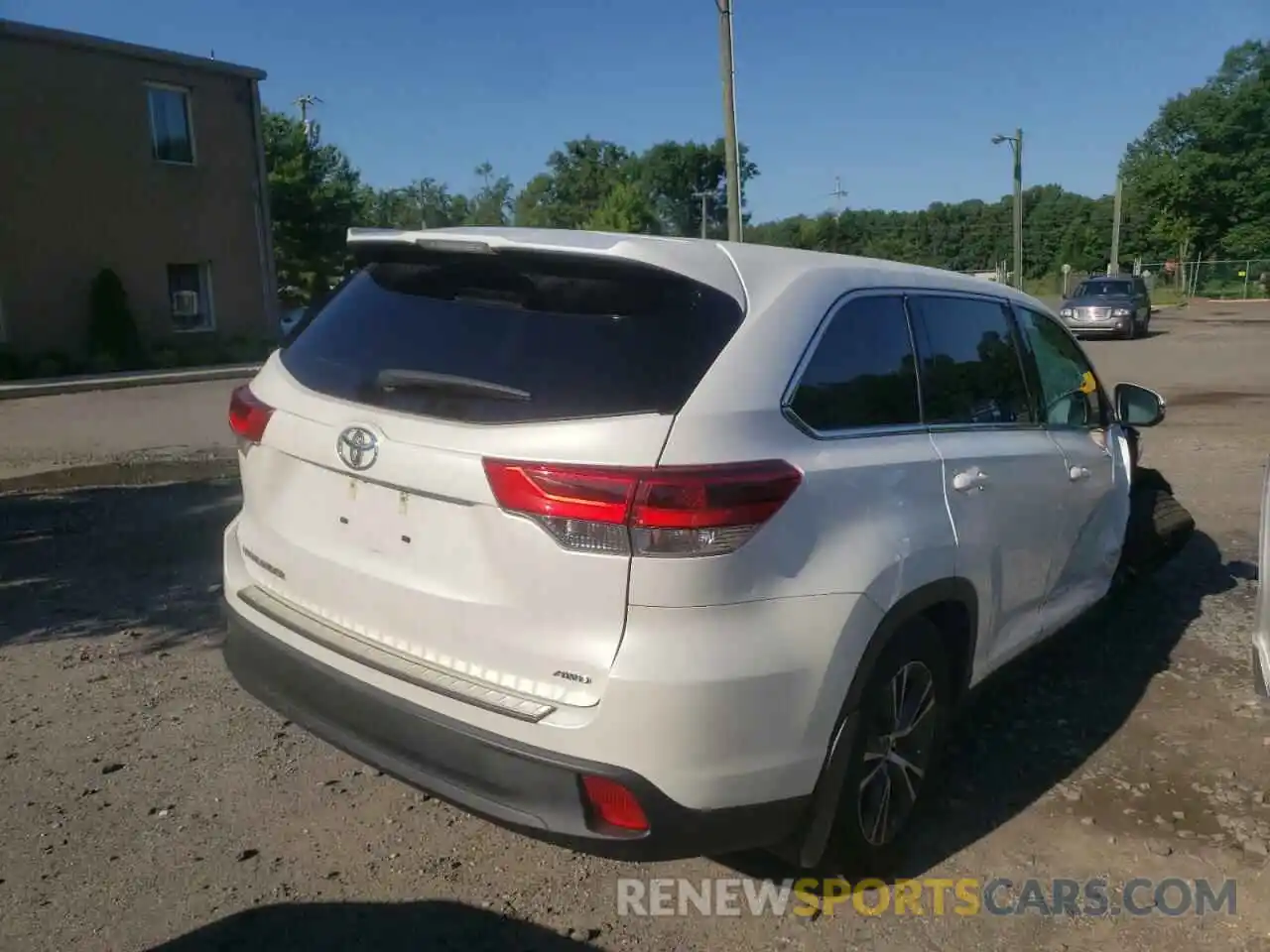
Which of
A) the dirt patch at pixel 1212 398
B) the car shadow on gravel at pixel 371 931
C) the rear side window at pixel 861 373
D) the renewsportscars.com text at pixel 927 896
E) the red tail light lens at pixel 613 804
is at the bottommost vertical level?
the renewsportscars.com text at pixel 927 896

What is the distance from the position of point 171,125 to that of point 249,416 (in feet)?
75.9

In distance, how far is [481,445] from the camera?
2.54m

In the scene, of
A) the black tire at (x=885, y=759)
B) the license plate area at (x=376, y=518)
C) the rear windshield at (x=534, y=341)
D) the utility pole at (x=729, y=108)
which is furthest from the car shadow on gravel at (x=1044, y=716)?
the utility pole at (x=729, y=108)

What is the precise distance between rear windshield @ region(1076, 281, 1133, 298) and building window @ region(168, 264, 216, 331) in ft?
75.0

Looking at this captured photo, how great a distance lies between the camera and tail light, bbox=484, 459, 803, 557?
7.86ft

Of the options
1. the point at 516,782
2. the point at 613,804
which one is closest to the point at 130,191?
the point at 516,782

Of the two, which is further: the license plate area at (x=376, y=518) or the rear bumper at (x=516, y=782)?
the license plate area at (x=376, y=518)

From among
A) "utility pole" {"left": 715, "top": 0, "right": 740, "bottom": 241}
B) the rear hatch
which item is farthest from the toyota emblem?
"utility pole" {"left": 715, "top": 0, "right": 740, "bottom": 241}

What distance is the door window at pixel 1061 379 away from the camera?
4.21m

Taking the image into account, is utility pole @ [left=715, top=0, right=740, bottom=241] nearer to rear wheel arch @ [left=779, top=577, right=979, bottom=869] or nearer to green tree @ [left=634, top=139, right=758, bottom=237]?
rear wheel arch @ [left=779, top=577, right=979, bottom=869]

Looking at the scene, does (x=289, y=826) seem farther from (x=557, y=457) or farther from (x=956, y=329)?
(x=956, y=329)

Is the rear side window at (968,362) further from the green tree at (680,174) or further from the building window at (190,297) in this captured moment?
the green tree at (680,174)

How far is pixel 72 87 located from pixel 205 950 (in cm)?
2296

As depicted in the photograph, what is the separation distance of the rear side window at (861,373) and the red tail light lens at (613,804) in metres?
1.04
